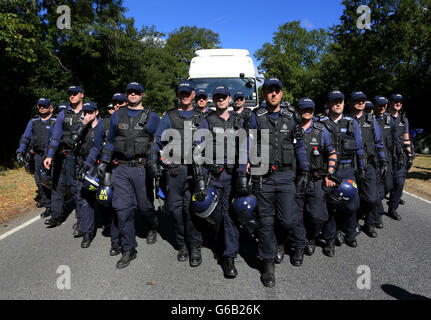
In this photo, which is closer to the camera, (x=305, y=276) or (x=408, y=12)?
(x=305, y=276)

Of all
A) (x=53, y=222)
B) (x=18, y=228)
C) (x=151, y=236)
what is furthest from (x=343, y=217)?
(x=18, y=228)

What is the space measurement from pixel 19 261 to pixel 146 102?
2512 centimetres

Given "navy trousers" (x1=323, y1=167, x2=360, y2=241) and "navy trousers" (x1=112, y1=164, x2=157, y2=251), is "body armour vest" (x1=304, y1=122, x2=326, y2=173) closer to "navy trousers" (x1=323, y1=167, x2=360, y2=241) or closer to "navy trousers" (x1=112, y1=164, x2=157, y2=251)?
"navy trousers" (x1=323, y1=167, x2=360, y2=241)

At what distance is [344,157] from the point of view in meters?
4.43

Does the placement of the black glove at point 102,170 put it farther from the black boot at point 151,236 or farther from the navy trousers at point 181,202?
the black boot at point 151,236

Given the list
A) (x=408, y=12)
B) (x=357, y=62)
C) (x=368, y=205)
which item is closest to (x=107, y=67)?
(x=368, y=205)

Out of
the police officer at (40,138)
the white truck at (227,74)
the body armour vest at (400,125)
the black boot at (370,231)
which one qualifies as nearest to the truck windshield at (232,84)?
the white truck at (227,74)

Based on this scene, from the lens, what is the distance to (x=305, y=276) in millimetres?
3613

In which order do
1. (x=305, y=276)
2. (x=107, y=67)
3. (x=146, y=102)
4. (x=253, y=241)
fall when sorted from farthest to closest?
1. (x=146, y=102)
2. (x=107, y=67)
3. (x=253, y=241)
4. (x=305, y=276)

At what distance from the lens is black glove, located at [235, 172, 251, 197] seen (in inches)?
138

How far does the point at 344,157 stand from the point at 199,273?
2.69m
